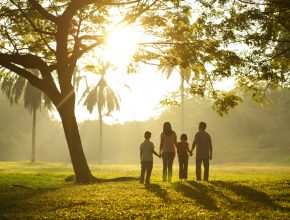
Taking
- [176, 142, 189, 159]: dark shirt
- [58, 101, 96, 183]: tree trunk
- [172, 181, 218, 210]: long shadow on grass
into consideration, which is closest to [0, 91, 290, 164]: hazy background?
[58, 101, 96, 183]: tree trunk

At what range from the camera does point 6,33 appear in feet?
67.5

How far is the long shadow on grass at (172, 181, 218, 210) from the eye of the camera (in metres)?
11.0

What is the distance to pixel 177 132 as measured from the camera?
9188 centimetres

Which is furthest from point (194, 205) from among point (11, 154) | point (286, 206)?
point (11, 154)

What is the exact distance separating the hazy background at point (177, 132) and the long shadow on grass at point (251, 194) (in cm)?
5250

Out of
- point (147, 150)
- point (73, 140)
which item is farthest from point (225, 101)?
point (73, 140)

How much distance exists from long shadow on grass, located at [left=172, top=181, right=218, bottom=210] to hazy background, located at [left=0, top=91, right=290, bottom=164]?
5271cm

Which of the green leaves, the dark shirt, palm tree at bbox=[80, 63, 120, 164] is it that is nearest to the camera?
the dark shirt

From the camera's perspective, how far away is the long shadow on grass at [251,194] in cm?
1092

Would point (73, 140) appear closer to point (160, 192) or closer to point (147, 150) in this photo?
point (147, 150)

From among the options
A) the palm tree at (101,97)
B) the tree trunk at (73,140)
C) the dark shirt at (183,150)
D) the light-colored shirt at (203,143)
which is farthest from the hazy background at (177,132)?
the light-colored shirt at (203,143)

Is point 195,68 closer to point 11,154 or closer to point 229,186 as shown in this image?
point 229,186

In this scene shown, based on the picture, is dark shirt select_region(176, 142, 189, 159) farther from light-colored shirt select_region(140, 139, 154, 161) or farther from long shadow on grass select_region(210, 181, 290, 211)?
long shadow on grass select_region(210, 181, 290, 211)

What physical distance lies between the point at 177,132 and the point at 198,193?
260 feet
